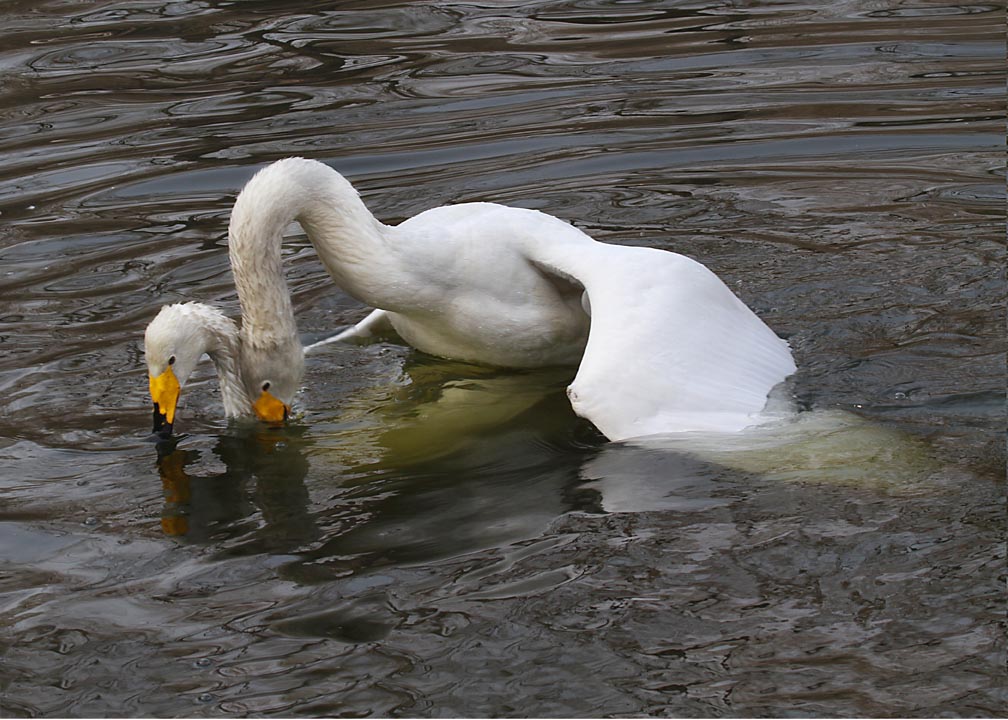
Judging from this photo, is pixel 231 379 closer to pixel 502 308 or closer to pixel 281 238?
pixel 281 238

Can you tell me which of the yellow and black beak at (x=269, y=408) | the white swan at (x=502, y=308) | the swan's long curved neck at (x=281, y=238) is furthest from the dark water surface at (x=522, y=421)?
the swan's long curved neck at (x=281, y=238)

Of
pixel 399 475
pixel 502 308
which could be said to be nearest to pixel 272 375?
pixel 399 475

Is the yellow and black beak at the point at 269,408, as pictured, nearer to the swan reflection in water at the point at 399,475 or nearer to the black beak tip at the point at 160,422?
the swan reflection in water at the point at 399,475

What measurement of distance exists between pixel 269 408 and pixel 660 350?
154 cm

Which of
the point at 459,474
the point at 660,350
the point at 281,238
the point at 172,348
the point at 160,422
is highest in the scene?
the point at 281,238

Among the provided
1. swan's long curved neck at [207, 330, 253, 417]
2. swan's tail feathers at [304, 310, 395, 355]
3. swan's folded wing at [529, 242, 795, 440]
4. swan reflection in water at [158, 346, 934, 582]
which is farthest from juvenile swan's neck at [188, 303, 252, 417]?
swan's folded wing at [529, 242, 795, 440]

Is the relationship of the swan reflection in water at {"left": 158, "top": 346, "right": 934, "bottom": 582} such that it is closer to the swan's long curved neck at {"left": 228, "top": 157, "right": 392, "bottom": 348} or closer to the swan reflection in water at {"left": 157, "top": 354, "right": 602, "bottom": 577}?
the swan reflection in water at {"left": 157, "top": 354, "right": 602, "bottom": 577}

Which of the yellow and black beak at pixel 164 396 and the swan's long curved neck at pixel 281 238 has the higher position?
the swan's long curved neck at pixel 281 238

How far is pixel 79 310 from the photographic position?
24.4 ft

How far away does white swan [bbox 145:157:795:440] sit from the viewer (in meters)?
5.46

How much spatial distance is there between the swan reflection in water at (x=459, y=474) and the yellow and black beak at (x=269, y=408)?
0.08 metres

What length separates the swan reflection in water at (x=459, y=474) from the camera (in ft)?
17.0

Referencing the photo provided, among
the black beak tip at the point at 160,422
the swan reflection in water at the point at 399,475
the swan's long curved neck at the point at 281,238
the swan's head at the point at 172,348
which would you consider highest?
the swan's long curved neck at the point at 281,238

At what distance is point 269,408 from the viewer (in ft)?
19.4
